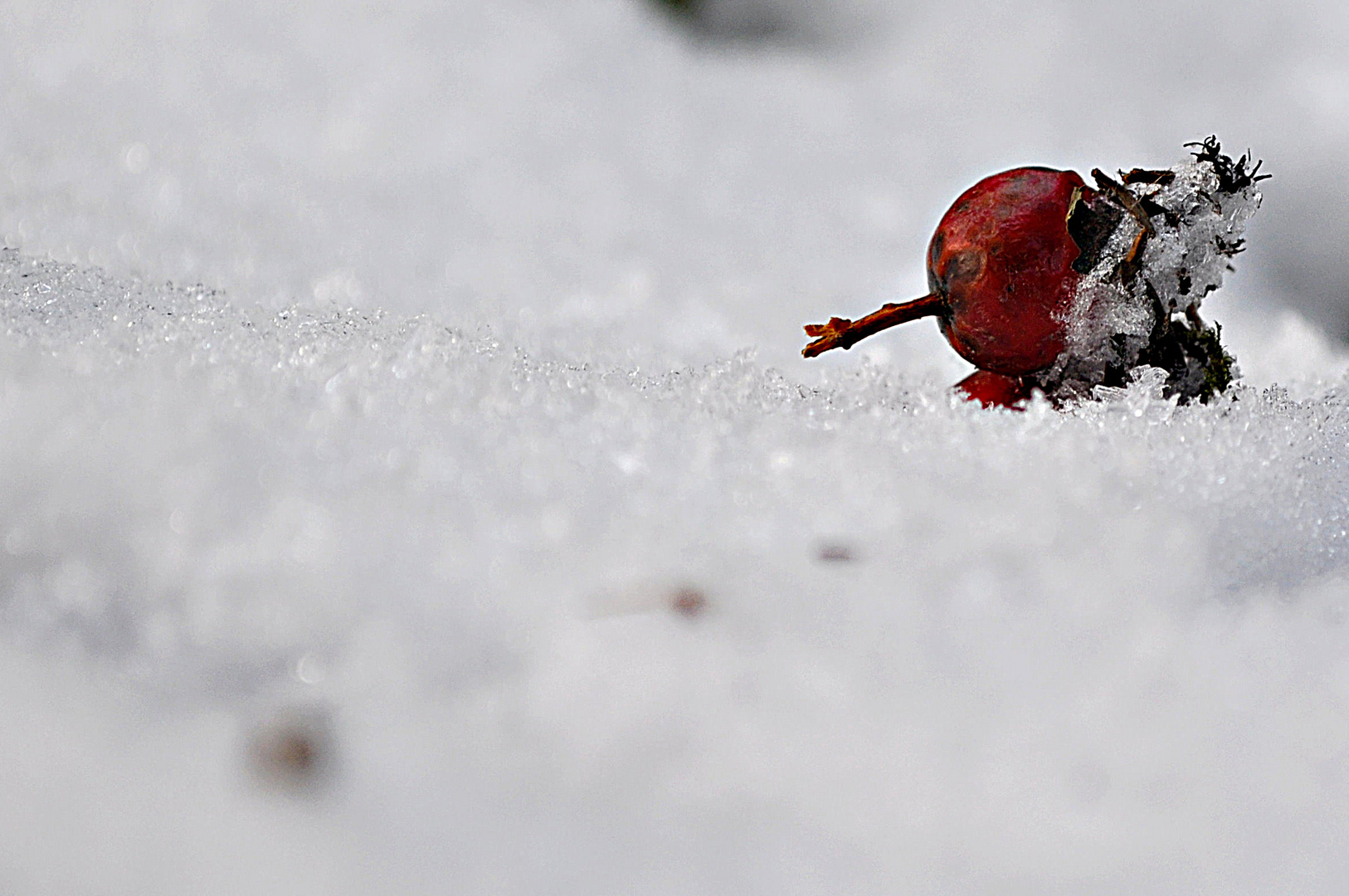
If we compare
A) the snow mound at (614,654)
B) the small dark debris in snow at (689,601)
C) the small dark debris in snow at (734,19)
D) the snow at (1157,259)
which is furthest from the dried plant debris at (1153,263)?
the small dark debris in snow at (734,19)

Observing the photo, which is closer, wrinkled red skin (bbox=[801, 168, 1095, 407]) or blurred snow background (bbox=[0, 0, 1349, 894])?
blurred snow background (bbox=[0, 0, 1349, 894])

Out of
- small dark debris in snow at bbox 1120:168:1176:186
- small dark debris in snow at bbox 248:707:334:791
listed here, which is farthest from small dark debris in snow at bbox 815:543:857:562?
small dark debris in snow at bbox 1120:168:1176:186

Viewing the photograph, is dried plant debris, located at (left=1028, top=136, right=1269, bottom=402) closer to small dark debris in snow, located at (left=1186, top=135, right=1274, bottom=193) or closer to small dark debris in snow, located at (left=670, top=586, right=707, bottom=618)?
small dark debris in snow, located at (left=1186, top=135, right=1274, bottom=193)

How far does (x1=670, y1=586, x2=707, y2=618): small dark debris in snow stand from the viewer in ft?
0.89

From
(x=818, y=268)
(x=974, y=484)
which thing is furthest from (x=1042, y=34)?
(x=974, y=484)

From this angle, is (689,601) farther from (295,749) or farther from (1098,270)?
(1098,270)

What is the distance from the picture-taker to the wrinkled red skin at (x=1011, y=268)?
0.46m

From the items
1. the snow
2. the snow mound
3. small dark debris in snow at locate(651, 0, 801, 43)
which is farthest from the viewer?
small dark debris in snow at locate(651, 0, 801, 43)

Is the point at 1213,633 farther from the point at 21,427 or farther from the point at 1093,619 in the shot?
the point at 21,427

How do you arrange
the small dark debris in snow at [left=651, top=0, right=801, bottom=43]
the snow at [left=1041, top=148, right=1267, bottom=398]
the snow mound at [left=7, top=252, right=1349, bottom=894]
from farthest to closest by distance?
the small dark debris in snow at [left=651, top=0, right=801, bottom=43], the snow at [left=1041, top=148, right=1267, bottom=398], the snow mound at [left=7, top=252, right=1349, bottom=894]

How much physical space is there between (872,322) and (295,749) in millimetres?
319

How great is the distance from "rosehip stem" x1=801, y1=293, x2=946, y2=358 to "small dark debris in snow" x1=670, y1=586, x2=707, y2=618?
0.22 meters

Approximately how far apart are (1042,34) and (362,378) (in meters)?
0.83

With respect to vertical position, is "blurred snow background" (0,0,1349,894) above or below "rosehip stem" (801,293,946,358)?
below
